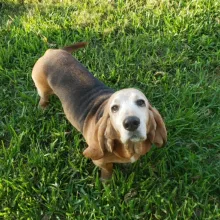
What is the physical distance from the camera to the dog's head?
247 cm

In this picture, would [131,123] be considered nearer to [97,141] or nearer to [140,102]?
[140,102]

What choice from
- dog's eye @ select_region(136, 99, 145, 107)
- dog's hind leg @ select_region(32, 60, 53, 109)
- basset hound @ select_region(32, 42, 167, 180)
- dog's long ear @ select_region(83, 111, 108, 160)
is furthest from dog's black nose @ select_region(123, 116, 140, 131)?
dog's hind leg @ select_region(32, 60, 53, 109)

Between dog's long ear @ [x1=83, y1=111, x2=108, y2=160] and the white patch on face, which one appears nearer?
the white patch on face

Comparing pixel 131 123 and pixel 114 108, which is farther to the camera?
pixel 114 108

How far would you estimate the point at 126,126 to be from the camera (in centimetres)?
243

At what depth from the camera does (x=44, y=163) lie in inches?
134

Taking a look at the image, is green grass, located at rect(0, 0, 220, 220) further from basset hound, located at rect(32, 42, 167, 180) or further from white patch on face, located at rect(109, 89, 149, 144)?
white patch on face, located at rect(109, 89, 149, 144)

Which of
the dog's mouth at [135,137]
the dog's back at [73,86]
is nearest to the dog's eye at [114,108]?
the dog's mouth at [135,137]

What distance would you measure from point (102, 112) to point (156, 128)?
0.53m

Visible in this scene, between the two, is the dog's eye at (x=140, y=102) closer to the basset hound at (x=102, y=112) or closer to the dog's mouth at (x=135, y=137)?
the basset hound at (x=102, y=112)

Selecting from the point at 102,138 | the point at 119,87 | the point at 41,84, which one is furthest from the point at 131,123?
the point at 119,87

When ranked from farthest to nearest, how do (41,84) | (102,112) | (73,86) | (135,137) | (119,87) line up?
(119,87) → (41,84) → (73,86) → (102,112) → (135,137)

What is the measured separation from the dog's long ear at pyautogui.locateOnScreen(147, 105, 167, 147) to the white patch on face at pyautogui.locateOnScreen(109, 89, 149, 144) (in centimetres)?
9

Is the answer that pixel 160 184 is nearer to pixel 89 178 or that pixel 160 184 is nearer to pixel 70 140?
pixel 89 178
